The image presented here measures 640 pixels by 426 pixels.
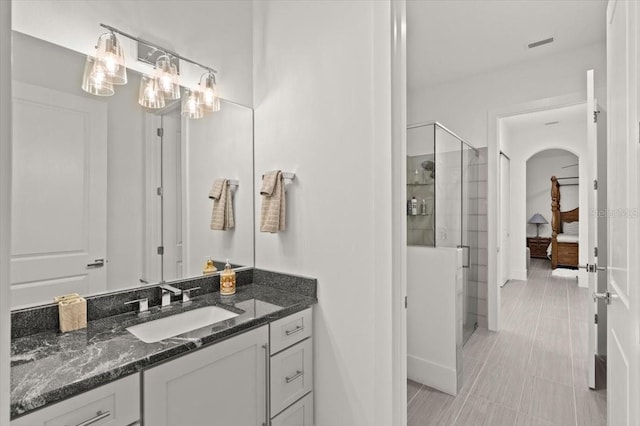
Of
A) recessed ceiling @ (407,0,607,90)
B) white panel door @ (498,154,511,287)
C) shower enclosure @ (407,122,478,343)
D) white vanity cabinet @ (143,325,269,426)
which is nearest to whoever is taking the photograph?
white vanity cabinet @ (143,325,269,426)

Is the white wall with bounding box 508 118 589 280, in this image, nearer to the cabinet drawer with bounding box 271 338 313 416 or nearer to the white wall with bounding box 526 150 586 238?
the white wall with bounding box 526 150 586 238

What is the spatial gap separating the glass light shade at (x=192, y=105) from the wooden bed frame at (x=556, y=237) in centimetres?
757

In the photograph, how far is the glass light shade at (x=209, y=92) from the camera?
188cm

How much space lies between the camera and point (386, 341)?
154 cm

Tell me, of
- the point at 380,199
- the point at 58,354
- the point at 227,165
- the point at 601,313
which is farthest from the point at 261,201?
the point at 601,313

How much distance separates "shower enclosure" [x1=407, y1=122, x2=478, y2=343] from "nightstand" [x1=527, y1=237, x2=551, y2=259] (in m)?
5.48

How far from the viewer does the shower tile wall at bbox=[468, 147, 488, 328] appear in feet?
11.7

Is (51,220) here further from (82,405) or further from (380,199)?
(380,199)

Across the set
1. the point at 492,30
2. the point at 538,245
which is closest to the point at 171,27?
the point at 492,30

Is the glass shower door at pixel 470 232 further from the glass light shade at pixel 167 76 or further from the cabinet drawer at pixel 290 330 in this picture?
the glass light shade at pixel 167 76

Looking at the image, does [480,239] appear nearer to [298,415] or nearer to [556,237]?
[298,415]

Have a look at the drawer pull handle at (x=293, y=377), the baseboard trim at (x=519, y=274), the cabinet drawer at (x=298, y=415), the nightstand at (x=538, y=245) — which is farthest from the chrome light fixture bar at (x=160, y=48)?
the nightstand at (x=538, y=245)

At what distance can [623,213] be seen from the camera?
1151 millimetres

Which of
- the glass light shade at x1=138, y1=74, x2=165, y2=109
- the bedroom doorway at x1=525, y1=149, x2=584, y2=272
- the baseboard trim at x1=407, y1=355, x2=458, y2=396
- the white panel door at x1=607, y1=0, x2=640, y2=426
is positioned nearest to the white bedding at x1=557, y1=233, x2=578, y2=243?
the bedroom doorway at x1=525, y1=149, x2=584, y2=272
